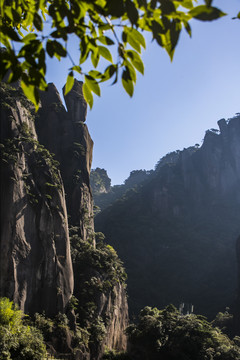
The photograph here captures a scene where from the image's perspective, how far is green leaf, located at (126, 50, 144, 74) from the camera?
69.4 inches

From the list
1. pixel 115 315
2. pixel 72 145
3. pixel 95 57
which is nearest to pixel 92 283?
pixel 115 315

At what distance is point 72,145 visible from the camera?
113 feet

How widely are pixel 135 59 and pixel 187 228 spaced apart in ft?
223

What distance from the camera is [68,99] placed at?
37312 millimetres

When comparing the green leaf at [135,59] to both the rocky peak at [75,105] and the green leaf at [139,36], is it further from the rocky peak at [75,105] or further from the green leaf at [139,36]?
the rocky peak at [75,105]

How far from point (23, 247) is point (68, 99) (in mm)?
22778

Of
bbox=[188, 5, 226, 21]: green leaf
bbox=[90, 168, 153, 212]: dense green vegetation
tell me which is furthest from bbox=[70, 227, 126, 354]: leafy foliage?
bbox=[90, 168, 153, 212]: dense green vegetation

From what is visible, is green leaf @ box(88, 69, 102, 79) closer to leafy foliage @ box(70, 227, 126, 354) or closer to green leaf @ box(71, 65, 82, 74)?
green leaf @ box(71, 65, 82, 74)

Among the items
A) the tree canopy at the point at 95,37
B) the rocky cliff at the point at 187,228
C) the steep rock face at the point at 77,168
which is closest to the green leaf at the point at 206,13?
the tree canopy at the point at 95,37

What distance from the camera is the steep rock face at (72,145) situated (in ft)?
103

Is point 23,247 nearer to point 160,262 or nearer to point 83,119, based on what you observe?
point 83,119

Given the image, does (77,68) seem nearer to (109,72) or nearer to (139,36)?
(109,72)

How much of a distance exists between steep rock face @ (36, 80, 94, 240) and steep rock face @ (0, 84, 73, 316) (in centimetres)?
676

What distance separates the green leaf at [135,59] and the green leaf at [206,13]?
0.39m
